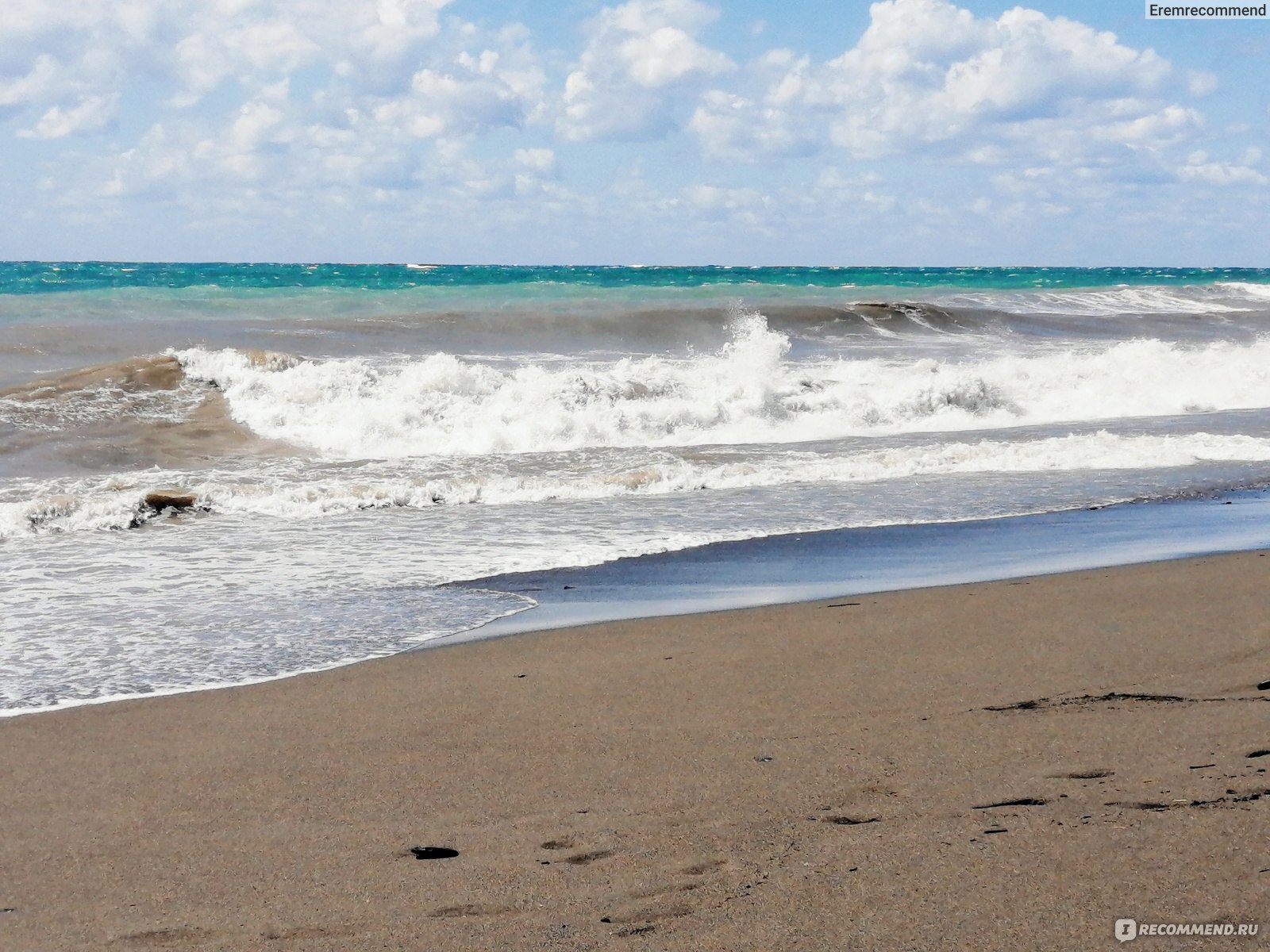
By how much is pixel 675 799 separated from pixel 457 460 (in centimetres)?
912

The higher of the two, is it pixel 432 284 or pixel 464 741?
pixel 432 284

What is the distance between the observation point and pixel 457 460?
12.3 meters

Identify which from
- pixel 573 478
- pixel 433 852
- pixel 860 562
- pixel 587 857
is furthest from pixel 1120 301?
pixel 433 852

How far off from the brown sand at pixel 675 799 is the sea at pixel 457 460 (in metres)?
1.15

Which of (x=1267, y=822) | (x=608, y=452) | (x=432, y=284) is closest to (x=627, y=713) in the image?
(x=1267, y=822)

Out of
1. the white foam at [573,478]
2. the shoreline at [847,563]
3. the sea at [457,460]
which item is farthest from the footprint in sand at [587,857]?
the white foam at [573,478]

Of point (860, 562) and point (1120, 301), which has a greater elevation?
point (1120, 301)

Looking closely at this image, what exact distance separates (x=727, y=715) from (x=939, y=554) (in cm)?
391

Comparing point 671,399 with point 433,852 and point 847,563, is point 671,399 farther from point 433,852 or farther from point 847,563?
point 433,852

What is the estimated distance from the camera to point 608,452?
13000 millimetres

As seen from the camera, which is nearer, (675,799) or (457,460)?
(675,799)

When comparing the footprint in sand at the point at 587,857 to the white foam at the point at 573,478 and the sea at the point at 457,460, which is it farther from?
the white foam at the point at 573,478

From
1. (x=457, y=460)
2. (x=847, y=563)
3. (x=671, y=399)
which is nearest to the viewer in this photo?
(x=847, y=563)

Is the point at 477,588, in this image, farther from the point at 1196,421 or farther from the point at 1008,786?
the point at 1196,421
